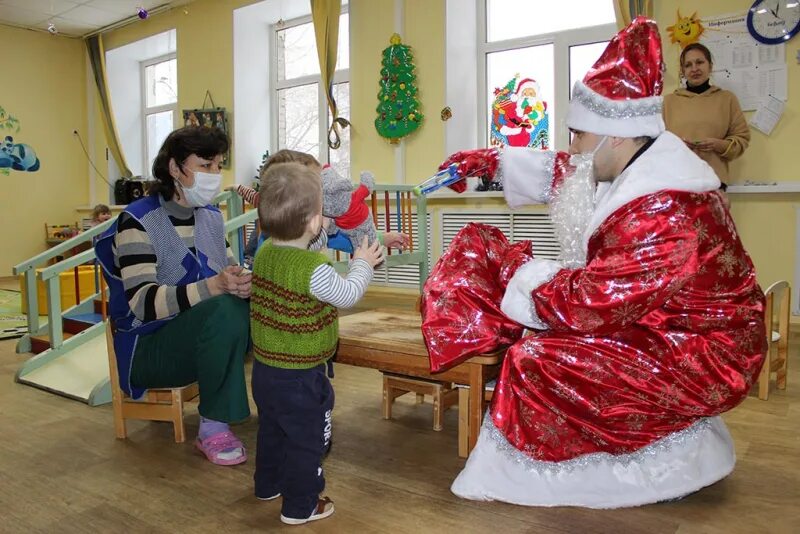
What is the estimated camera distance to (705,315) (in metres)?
1.56

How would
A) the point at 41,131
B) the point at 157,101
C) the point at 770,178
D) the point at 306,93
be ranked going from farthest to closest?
1. the point at 157,101
2. the point at 41,131
3. the point at 306,93
4. the point at 770,178

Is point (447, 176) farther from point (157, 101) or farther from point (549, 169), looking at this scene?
point (157, 101)

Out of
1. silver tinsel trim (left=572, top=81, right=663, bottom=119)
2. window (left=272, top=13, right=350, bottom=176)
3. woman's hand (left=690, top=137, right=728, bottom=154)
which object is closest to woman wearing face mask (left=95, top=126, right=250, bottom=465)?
silver tinsel trim (left=572, top=81, right=663, bottom=119)

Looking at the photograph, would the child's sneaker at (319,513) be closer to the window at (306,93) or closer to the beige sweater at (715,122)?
the beige sweater at (715,122)

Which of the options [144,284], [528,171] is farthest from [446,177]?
[144,284]

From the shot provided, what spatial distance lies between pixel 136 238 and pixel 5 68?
6.97m

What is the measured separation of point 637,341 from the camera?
1.58m

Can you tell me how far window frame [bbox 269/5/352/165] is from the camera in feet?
19.2

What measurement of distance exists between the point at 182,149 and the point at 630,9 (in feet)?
10.1

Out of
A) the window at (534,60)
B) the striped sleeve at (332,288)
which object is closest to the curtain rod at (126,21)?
the window at (534,60)

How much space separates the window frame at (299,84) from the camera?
585cm

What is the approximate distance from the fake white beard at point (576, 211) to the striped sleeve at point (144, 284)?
1.05 meters

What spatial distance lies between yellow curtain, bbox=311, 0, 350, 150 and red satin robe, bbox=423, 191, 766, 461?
415 centimetres

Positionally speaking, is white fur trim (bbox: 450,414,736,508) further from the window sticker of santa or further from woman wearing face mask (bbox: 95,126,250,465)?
the window sticker of santa
